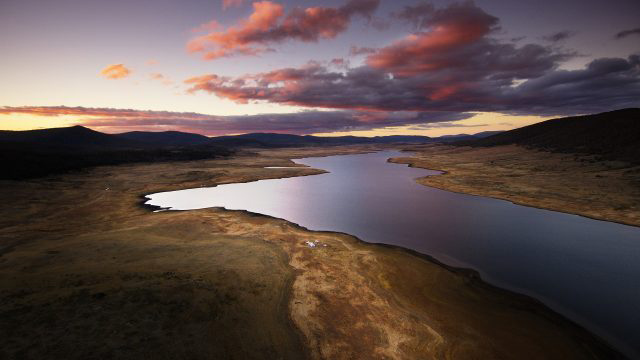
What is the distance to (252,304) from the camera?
1841 cm

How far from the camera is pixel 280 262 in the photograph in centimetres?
2472

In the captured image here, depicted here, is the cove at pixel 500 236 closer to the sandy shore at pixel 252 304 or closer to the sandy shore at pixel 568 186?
the sandy shore at pixel 252 304

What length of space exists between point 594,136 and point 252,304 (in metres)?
130

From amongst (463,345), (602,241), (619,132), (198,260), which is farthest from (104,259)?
(619,132)

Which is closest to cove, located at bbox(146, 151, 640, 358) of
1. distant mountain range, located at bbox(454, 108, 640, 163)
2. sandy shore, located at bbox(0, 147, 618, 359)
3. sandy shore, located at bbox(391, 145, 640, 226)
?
sandy shore, located at bbox(0, 147, 618, 359)

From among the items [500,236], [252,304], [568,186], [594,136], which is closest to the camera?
[252,304]

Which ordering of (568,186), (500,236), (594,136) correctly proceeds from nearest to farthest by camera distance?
(500,236), (568,186), (594,136)

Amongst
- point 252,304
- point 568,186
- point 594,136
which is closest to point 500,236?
point 252,304

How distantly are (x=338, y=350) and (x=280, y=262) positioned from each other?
11086mm

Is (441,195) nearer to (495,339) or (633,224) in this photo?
(633,224)

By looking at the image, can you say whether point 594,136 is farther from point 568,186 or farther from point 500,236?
point 500,236

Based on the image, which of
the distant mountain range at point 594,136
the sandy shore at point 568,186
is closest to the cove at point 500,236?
the sandy shore at point 568,186

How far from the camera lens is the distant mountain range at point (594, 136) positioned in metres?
80.4

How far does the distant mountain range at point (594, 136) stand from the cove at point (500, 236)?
176 ft
